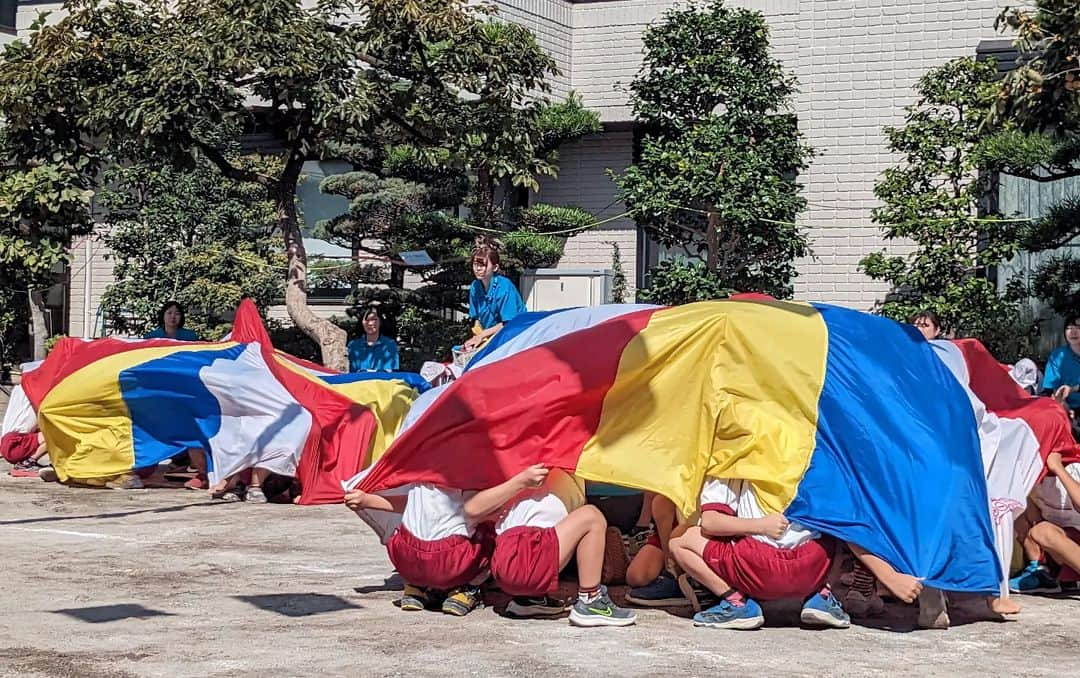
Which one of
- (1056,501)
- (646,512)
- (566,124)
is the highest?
(566,124)

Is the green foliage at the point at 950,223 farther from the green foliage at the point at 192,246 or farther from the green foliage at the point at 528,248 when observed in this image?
the green foliage at the point at 192,246

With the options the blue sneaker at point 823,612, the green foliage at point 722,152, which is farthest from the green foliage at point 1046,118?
the blue sneaker at point 823,612

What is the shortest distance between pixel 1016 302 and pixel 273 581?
11623mm

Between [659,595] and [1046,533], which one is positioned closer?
[659,595]

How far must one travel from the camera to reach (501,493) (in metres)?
6.71

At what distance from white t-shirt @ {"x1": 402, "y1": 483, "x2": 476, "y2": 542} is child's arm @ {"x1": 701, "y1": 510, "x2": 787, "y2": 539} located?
111 cm

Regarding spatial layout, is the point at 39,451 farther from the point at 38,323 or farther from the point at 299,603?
the point at 299,603

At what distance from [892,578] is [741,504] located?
2.42 ft

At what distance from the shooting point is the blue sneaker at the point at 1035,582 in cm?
771

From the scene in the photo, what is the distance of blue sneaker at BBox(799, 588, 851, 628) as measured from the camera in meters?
6.59

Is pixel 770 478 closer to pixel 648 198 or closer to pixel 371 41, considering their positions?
pixel 371 41

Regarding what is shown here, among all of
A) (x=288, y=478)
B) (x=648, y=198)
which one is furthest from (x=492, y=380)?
(x=648, y=198)

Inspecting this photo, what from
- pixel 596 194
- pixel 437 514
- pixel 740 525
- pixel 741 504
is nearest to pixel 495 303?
pixel 437 514

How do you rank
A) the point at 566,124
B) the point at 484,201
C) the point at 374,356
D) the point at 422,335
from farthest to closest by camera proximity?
the point at 566,124 < the point at 484,201 < the point at 422,335 < the point at 374,356
